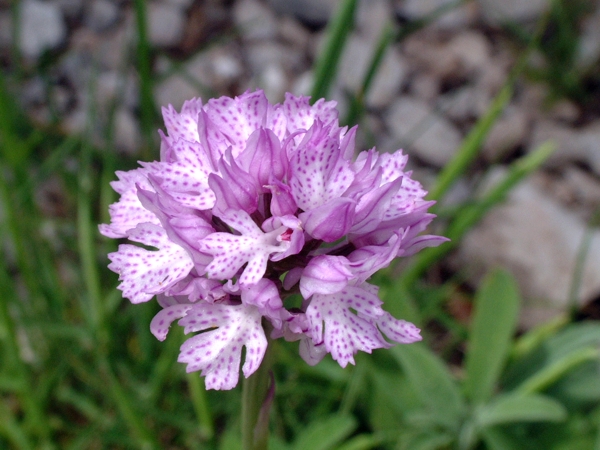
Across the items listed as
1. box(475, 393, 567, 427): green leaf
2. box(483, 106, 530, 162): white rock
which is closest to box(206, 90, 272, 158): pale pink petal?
box(475, 393, 567, 427): green leaf

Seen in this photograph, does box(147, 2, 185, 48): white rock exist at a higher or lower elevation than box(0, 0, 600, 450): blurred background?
higher

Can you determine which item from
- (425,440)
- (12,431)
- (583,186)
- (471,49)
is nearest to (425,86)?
(471,49)

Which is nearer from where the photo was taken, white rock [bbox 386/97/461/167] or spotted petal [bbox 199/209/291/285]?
Result: spotted petal [bbox 199/209/291/285]

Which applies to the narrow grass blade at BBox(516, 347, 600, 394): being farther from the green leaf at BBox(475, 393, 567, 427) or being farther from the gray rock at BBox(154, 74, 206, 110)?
the gray rock at BBox(154, 74, 206, 110)

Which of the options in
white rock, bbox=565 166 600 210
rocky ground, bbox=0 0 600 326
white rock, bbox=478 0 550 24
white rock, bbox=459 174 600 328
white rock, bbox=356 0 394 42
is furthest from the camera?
white rock, bbox=478 0 550 24

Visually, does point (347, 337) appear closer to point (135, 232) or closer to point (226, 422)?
point (135, 232)

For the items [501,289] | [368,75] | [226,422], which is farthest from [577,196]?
[226,422]
